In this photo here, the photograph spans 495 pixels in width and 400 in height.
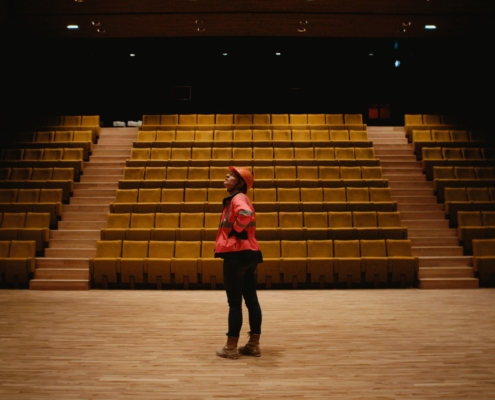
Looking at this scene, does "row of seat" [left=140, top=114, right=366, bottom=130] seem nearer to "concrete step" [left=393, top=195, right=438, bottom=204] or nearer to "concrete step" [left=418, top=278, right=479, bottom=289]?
"concrete step" [left=393, top=195, right=438, bottom=204]

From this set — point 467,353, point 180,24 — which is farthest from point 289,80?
point 467,353

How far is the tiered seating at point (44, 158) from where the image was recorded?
3.84 meters

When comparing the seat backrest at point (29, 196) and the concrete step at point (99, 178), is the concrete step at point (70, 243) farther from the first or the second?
the concrete step at point (99, 178)

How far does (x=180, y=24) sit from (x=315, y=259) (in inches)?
103

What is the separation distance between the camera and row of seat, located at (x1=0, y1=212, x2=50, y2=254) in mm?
3008

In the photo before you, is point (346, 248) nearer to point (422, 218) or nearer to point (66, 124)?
point (422, 218)

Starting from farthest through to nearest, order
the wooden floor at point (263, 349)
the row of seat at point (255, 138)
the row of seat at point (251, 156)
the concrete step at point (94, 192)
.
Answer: the row of seat at point (255, 138) < the row of seat at point (251, 156) < the concrete step at point (94, 192) < the wooden floor at point (263, 349)

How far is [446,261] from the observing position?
2.95 m

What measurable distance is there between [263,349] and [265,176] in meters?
2.18

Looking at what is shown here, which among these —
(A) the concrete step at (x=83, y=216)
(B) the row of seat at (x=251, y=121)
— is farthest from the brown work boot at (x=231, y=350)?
(B) the row of seat at (x=251, y=121)

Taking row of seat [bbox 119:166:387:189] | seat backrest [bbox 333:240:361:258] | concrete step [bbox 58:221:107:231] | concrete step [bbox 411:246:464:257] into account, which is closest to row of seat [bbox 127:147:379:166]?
row of seat [bbox 119:166:387:189]

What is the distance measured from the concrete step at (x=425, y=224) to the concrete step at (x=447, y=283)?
0.58 meters

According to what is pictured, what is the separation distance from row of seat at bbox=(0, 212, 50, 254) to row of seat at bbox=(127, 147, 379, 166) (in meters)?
0.94

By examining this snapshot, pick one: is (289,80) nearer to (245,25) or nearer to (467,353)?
(245,25)
